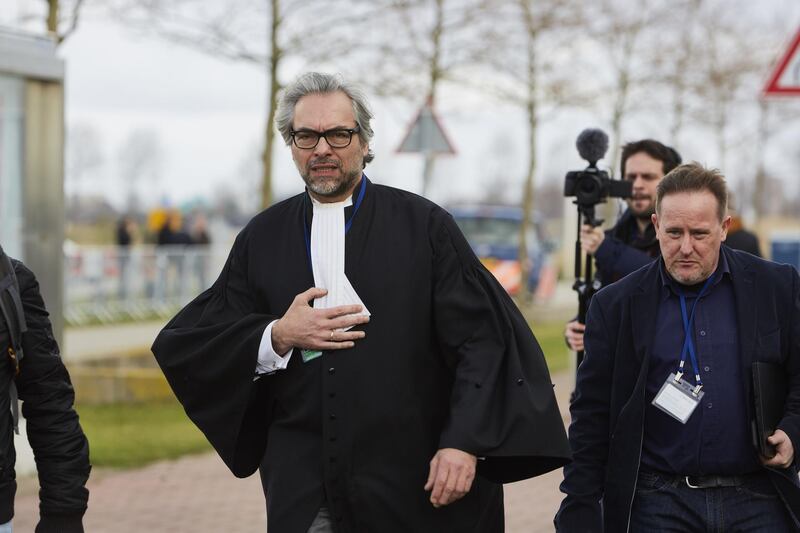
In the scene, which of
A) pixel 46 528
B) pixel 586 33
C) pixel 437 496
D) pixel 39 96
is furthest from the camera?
pixel 586 33

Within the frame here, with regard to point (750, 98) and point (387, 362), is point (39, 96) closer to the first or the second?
point (387, 362)

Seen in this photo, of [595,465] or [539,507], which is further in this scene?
[539,507]

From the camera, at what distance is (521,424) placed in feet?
11.7

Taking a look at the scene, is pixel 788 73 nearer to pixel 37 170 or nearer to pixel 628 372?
pixel 628 372

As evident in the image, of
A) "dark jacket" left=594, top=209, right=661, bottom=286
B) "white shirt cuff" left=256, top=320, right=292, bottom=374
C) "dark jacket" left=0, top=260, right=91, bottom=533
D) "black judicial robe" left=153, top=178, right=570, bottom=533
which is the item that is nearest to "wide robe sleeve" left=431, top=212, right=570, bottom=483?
"black judicial robe" left=153, top=178, right=570, bottom=533

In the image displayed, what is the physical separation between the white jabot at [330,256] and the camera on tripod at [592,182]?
2.25 m

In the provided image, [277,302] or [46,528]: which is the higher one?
[277,302]

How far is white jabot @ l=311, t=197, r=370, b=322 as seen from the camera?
374 cm

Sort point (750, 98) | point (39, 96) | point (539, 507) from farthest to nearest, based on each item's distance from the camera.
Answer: point (750, 98) → point (39, 96) → point (539, 507)

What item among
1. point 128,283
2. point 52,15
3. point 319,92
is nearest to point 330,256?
point 319,92

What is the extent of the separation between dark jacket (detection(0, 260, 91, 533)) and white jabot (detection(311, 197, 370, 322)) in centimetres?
82

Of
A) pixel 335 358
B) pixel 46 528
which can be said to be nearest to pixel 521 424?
pixel 335 358

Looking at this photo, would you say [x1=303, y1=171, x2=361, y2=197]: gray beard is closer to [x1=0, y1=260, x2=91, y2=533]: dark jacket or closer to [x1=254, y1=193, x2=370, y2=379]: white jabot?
[x1=254, y1=193, x2=370, y2=379]: white jabot

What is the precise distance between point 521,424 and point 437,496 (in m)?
0.30
